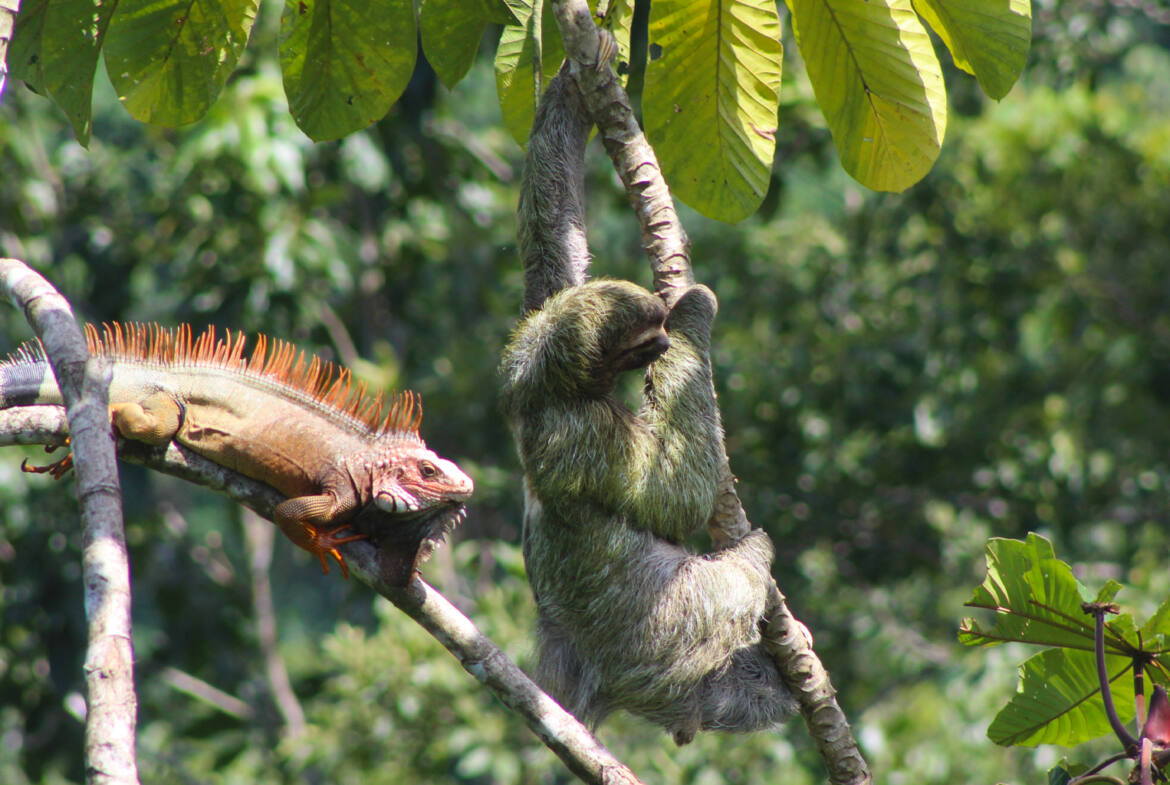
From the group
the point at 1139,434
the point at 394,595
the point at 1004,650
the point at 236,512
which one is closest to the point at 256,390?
the point at 394,595

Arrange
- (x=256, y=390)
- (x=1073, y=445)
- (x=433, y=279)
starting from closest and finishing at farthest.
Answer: (x=256, y=390) < (x=1073, y=445) < (x=433, y=279)

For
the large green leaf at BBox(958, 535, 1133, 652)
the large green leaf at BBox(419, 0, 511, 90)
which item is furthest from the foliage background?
the large green leaf at BBox(958, 535, 1133, 652)

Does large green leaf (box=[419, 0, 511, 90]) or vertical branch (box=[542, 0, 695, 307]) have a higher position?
large green leaf (box=[419, 0, 511, 90])

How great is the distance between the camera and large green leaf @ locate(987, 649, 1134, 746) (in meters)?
3.39

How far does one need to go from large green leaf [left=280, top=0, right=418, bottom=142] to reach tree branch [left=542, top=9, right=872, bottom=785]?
720 mm

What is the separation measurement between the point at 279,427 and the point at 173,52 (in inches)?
58.9

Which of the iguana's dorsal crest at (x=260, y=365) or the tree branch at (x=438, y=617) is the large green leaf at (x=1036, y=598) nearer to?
the tree branch at (x=438, y=617)

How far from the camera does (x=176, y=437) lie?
3959 millimetres

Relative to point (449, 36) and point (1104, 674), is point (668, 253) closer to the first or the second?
point (449, 36)

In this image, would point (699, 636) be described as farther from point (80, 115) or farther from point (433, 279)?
point (433, 279)

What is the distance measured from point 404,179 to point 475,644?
6.97 m

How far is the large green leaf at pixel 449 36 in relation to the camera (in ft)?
13.6

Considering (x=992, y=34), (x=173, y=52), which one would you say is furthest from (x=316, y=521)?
(x=992, y=34)

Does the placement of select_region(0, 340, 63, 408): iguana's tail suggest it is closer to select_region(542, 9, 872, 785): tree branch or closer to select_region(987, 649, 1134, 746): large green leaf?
select_region(542, 9, 872, 785): tree branch
